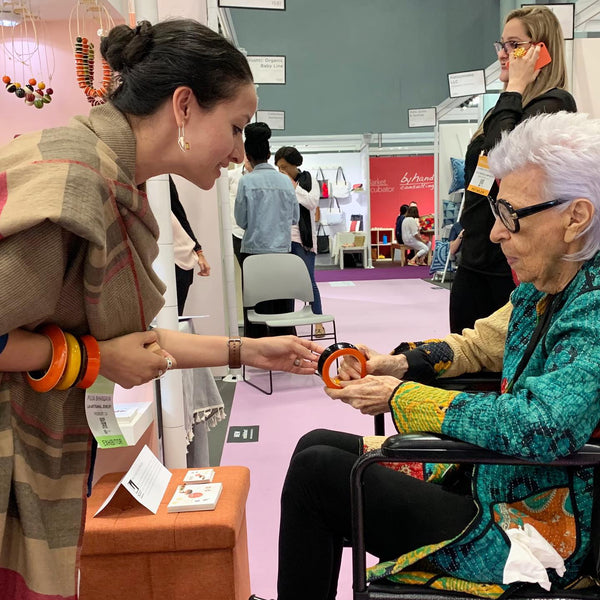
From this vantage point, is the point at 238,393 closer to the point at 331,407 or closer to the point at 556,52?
the point at 331,407

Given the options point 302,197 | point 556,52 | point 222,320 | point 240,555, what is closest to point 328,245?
point 302,197

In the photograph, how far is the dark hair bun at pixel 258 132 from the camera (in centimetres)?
426

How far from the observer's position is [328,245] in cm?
1441

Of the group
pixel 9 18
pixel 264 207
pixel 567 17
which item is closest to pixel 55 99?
pixel 9 18

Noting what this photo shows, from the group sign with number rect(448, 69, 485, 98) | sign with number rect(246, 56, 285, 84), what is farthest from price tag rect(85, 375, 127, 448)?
sign with number rect(448, 69, 485, 98)

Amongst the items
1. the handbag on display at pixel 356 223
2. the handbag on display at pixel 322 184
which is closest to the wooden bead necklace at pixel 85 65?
the handbag on display at pixel 322 184

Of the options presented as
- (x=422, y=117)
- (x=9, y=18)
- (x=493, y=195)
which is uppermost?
(x=422, y=117)

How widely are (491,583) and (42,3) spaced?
2.46 metres

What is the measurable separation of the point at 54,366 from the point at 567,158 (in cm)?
102

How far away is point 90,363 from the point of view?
92 cm

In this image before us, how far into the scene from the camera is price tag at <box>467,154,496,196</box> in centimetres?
230

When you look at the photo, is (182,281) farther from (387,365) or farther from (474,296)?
(387,365)

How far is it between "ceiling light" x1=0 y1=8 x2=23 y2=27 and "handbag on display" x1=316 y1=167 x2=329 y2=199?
1165cm

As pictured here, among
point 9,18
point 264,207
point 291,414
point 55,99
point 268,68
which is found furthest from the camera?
point 268,68
